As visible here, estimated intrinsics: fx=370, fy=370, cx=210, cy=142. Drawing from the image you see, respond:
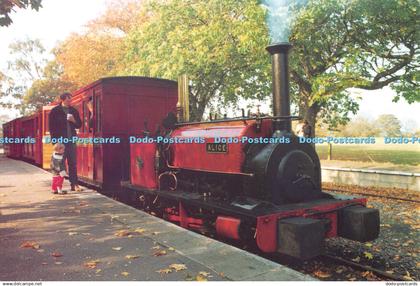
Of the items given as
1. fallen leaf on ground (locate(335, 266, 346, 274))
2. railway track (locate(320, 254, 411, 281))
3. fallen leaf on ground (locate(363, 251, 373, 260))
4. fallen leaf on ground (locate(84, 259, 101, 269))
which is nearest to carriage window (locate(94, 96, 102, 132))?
fallen leaf on ground (locate(84, 259, 101, 269))

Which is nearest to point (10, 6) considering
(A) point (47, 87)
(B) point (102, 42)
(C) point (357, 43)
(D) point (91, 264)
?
(D) point (91, 264)

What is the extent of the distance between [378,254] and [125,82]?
5.92m

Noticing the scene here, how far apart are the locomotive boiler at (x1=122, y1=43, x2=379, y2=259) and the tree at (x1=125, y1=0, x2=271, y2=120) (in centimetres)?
641

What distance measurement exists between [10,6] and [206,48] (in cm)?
817

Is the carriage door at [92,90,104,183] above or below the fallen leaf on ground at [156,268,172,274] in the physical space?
above

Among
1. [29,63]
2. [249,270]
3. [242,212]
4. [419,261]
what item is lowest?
[419,261]

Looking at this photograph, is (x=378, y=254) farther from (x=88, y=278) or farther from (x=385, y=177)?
(x=385, y=177)

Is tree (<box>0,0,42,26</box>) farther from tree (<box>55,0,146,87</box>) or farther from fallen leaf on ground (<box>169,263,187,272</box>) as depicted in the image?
tree (<box>55,0,146,87</box>)

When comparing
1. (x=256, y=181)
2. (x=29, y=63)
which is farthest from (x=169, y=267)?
(x=29, y=63)

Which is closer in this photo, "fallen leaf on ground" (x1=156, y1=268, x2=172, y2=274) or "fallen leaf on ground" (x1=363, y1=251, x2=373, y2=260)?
"fallen leaf on ground" (x1=156, y1=268, x2=172, y2=274)

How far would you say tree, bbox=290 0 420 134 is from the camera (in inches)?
399

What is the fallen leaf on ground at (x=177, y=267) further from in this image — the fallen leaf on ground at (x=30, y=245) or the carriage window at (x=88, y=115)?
the carriage window at (x=88, y=115)

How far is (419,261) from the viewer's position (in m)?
4.85

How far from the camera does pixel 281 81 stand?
15.9 ft
